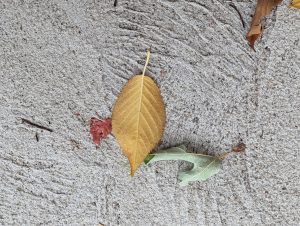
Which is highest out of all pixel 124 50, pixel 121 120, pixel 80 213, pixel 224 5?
pixel 224 5

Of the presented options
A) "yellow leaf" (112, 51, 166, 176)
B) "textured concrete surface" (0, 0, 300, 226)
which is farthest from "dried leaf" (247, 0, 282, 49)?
"yellow leaf" (112, 51, 166, 176)

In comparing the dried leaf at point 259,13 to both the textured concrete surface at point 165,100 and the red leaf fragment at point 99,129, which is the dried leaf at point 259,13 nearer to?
the textured concrete surface at point 165,100

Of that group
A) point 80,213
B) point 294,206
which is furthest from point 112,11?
Result: point 294,206

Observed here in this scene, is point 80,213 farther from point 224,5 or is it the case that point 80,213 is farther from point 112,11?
point 224,5

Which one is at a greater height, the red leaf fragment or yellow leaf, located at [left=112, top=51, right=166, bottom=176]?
yellow leaf, located at [left=112, top=51, right=166, bottom=176]

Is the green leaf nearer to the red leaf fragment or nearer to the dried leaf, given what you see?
the red leaf fragment

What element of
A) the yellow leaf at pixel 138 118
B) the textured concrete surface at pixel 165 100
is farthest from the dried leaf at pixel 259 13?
the yellow leaf at pixel 138 118
